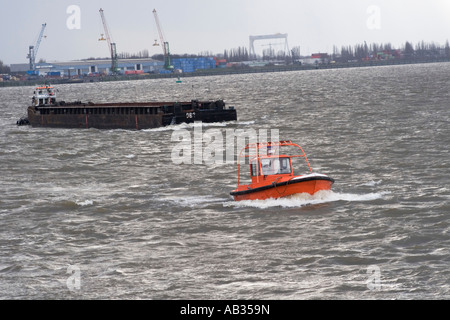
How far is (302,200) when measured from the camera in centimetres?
2634

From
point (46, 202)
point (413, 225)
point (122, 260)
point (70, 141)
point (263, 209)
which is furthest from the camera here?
point (70, 141)

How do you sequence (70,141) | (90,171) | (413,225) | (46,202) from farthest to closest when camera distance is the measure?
(70,141) < (90,171) < (46,202) < (413,225)

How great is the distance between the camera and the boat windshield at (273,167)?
27.1 meters

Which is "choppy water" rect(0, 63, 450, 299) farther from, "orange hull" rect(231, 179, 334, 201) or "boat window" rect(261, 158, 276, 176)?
"boat window" rect(261, 158, 276, 176)

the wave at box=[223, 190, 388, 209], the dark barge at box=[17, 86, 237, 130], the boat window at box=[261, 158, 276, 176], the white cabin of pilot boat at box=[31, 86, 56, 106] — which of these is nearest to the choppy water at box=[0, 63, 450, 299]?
the wave at box=[223, 190, 388, 209]

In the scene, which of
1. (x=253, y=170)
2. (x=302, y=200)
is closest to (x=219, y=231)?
(x=302, y=200)

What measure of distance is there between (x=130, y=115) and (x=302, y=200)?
152ft

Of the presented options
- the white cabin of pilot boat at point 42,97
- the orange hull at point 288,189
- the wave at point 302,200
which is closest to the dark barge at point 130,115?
the white cabin of pilot boat at point 42,97

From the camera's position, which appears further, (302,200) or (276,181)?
(302,200)

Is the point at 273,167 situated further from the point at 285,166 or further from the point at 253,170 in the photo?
the point at 253,170
